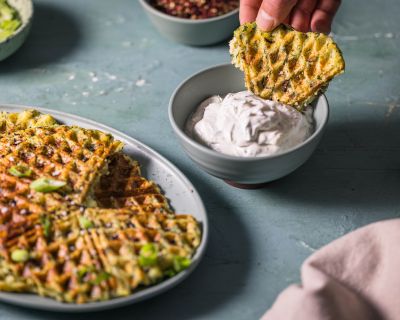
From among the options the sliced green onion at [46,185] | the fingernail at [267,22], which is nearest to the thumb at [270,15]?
the fingernail at [267,22]

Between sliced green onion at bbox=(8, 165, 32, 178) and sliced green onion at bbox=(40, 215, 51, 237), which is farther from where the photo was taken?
sliced green onion at bbox=(8, 165, 32, 178)

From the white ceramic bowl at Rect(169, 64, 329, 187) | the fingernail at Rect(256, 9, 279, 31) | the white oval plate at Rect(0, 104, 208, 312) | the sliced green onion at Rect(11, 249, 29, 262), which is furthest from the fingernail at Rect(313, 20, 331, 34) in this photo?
the sliced green onion at Rect(11, 249, 29, 262)

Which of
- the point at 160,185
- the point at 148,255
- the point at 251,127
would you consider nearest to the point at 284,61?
the point at 251,127

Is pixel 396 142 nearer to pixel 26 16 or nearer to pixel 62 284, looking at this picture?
pixel 62 284

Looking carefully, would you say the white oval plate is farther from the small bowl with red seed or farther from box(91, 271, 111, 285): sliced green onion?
the small bowl with red seed

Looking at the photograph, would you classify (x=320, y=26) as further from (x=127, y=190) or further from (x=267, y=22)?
(x=127, y=190)

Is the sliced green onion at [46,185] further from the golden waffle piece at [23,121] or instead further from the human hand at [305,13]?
the human hand at [305,13]

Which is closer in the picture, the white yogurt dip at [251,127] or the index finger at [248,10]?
the white yogurt dip at [251,127]
